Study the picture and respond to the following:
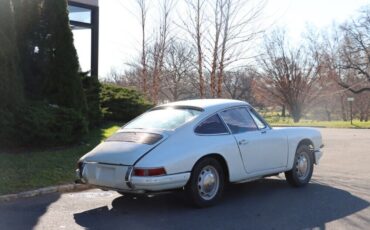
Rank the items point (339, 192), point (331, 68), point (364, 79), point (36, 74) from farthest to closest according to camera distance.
→ point (331, 68) < point (364, 79) < point (36, 74) < point (339, 192)

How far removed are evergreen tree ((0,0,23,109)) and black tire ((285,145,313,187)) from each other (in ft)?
18.3

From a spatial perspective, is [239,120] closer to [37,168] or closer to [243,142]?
[243,142]

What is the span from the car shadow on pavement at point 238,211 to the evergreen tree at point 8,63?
3.89 m

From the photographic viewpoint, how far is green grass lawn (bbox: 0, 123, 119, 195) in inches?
325

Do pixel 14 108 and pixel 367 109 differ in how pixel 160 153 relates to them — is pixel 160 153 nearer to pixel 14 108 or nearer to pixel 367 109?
pixel 14 108

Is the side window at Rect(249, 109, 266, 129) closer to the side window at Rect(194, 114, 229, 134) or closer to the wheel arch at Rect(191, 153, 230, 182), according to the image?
the side window at Rect(194, 114, 229, 134)

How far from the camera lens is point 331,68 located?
202 feet

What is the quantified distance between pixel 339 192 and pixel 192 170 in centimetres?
290

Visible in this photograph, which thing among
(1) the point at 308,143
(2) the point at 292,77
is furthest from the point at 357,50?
(1) the point at 308,143

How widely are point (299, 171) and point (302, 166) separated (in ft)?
0.34

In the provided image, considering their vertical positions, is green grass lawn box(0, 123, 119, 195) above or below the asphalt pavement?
above

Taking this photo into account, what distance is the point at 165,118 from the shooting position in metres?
7.48

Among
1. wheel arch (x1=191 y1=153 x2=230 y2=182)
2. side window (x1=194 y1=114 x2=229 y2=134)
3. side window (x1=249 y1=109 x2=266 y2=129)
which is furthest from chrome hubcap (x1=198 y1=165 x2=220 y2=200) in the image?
side window (x1=249 y1=109 x2=266 y2=129)

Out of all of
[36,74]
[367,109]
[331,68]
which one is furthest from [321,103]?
[36,74]
